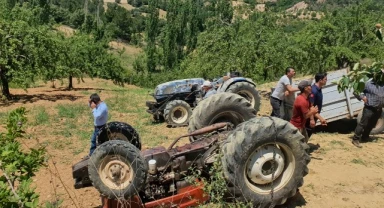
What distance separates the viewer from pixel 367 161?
691cm

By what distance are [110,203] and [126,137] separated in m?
1.78

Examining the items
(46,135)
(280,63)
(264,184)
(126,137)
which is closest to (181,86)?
(46,135)

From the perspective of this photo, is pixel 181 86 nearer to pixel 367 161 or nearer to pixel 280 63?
pixel 367 161

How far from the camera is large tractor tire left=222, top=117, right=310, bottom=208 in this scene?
15.1ft

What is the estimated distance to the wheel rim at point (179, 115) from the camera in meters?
10.9

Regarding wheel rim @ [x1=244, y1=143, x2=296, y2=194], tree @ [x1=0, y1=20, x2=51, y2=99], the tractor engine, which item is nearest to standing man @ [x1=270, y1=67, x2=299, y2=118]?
wheel rim @ [x1=244, y1=143, x2=296, y2=194]

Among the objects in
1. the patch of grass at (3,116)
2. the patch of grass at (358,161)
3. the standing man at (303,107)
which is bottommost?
the patch of grass at (3,116)

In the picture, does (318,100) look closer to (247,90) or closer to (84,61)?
(247,90)

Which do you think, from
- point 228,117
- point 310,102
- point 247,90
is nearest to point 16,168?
point 228,117

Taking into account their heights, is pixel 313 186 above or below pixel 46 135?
above

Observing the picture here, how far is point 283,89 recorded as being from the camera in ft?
25.1

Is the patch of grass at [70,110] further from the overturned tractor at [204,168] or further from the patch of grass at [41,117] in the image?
the overturned tractor at [204,168]

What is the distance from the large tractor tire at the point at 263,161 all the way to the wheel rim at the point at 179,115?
6.04 m

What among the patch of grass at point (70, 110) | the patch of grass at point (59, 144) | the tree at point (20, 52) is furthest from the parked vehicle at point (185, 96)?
the tree at point (20, 52)
